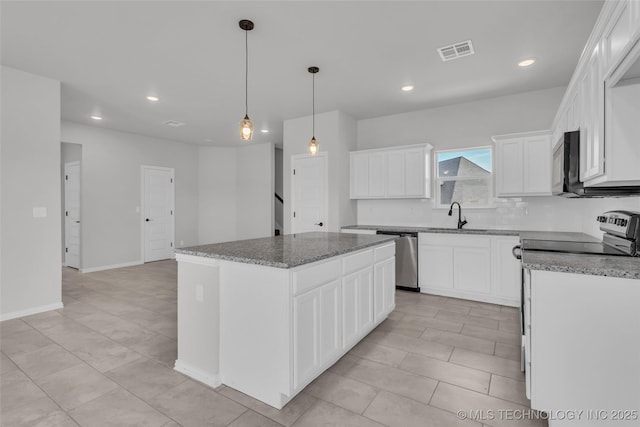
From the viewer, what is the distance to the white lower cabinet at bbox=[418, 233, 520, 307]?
396 centimetres

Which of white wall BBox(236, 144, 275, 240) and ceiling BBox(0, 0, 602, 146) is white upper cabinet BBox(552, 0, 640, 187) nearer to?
ceiling BBox(0, 0, 602, 146)

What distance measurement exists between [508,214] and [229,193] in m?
6.27

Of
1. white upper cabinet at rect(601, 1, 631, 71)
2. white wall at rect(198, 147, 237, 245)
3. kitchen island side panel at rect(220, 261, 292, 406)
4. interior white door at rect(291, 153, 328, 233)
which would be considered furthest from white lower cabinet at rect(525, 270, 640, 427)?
white wall at rect(198, 147, 237, 245)

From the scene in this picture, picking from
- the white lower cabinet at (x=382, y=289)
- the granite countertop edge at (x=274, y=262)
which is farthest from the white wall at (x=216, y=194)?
the granite countertop edge at (x=274, y=262)

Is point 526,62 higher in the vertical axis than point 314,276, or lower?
higher

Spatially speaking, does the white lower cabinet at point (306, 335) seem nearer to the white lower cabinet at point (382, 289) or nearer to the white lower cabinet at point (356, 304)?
the white lower cabinet at point (356, 304)

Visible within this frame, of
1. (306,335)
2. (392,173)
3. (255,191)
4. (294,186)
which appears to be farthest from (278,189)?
(306,335)

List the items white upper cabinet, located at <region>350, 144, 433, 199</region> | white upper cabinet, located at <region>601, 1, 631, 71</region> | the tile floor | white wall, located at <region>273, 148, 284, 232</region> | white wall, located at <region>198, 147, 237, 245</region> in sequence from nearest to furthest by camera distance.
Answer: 1. white upper cabinet, located at <region>601, 1, 631, 71</region>
2. the tile floor
3. white upper cabinet, located at <region>350, 144, 433, 199</region>
4. white wall, located at <region>198, 147, 237, 245</region>
5. white wall, located at <region>273, 148, 284, 232</region>

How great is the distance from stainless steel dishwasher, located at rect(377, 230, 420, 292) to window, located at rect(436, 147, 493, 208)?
2.80 ft

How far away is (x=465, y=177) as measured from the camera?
15.6 ft

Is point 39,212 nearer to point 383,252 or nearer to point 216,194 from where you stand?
point 383,252

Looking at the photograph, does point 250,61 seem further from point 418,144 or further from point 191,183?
point 191,183

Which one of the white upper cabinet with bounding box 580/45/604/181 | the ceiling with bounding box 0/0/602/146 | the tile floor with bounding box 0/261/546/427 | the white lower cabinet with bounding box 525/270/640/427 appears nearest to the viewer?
the white lower cabinet with bounding box 525/270/640/427

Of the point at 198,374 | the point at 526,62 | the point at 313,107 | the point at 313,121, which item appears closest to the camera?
the point at 198,374
